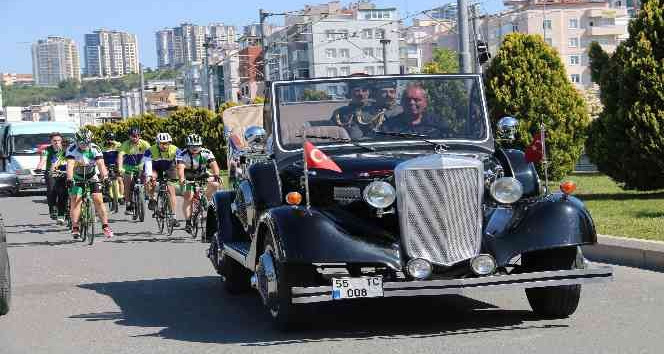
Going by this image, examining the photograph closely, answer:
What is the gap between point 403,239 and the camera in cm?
903

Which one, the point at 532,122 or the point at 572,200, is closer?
the point at 572,200

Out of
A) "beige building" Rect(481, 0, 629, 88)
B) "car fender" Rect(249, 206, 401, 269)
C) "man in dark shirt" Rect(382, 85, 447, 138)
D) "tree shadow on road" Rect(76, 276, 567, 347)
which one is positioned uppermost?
"beige building" Rect(481, 0, 629, 88)

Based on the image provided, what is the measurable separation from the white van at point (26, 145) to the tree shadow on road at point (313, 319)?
98.8 feet

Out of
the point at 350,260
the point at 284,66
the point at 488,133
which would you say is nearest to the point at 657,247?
the point at 488,133

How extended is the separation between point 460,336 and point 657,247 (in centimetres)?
472

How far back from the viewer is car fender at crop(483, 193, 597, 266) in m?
8.94

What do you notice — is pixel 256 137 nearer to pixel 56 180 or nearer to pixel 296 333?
pixel 296 333

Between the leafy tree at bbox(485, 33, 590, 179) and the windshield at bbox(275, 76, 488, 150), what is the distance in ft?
57.5

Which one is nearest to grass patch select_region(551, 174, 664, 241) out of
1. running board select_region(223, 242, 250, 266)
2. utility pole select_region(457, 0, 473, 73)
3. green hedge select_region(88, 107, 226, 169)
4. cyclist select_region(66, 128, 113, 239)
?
utility pole select_region(457, 0, 473, 73)

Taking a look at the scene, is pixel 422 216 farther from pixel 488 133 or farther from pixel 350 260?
pixel 488 133

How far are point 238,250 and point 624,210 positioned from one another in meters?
10.1

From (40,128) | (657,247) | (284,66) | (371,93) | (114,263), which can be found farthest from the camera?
(284,66)

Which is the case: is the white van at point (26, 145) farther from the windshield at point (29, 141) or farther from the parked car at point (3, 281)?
the parked car at point (3, 281)

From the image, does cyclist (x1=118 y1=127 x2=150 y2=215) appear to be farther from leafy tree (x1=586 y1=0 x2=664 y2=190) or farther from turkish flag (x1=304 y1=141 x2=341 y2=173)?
turkish flag (x1=304 y1=141 x2=341 y2=173)
